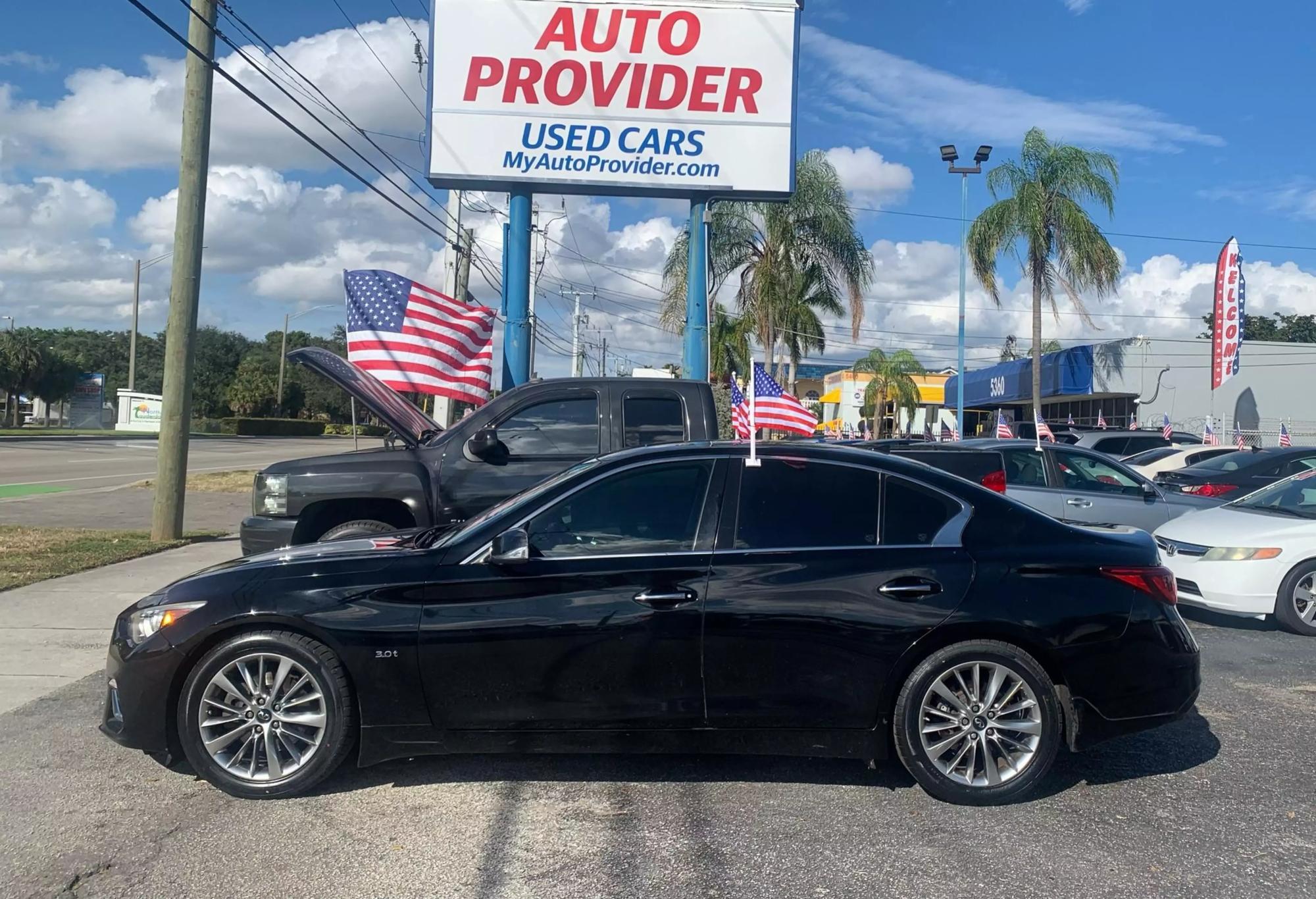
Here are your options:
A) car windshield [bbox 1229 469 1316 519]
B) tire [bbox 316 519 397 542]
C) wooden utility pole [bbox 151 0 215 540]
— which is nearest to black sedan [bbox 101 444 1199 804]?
tire [bbox 316 519 397 542]

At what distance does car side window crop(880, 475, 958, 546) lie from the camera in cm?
492

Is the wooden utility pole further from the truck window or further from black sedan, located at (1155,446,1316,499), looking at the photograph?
black sedan, located at (1155,446,1316,499)

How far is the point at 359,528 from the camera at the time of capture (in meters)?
7.55

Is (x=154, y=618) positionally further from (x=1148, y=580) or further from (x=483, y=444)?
(x=1148, y=580)

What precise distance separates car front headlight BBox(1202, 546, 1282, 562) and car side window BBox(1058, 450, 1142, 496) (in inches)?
86.1

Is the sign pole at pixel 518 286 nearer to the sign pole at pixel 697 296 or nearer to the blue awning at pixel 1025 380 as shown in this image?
the sign pole at pixel 697 296

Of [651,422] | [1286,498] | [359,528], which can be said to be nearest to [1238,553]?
[1286,498]

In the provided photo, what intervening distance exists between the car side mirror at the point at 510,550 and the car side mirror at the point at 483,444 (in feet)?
9.32

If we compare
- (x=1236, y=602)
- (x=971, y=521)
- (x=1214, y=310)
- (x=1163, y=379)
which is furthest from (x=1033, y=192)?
(x=971, y=521)

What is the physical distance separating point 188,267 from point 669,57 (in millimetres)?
7216

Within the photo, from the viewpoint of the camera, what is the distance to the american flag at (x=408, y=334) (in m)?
11.3

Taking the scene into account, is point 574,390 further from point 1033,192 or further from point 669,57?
point 1033,192

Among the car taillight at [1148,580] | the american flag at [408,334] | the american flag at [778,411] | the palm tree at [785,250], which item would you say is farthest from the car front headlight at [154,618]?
the palm tree at [785,250]

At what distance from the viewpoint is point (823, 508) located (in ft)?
16.4
